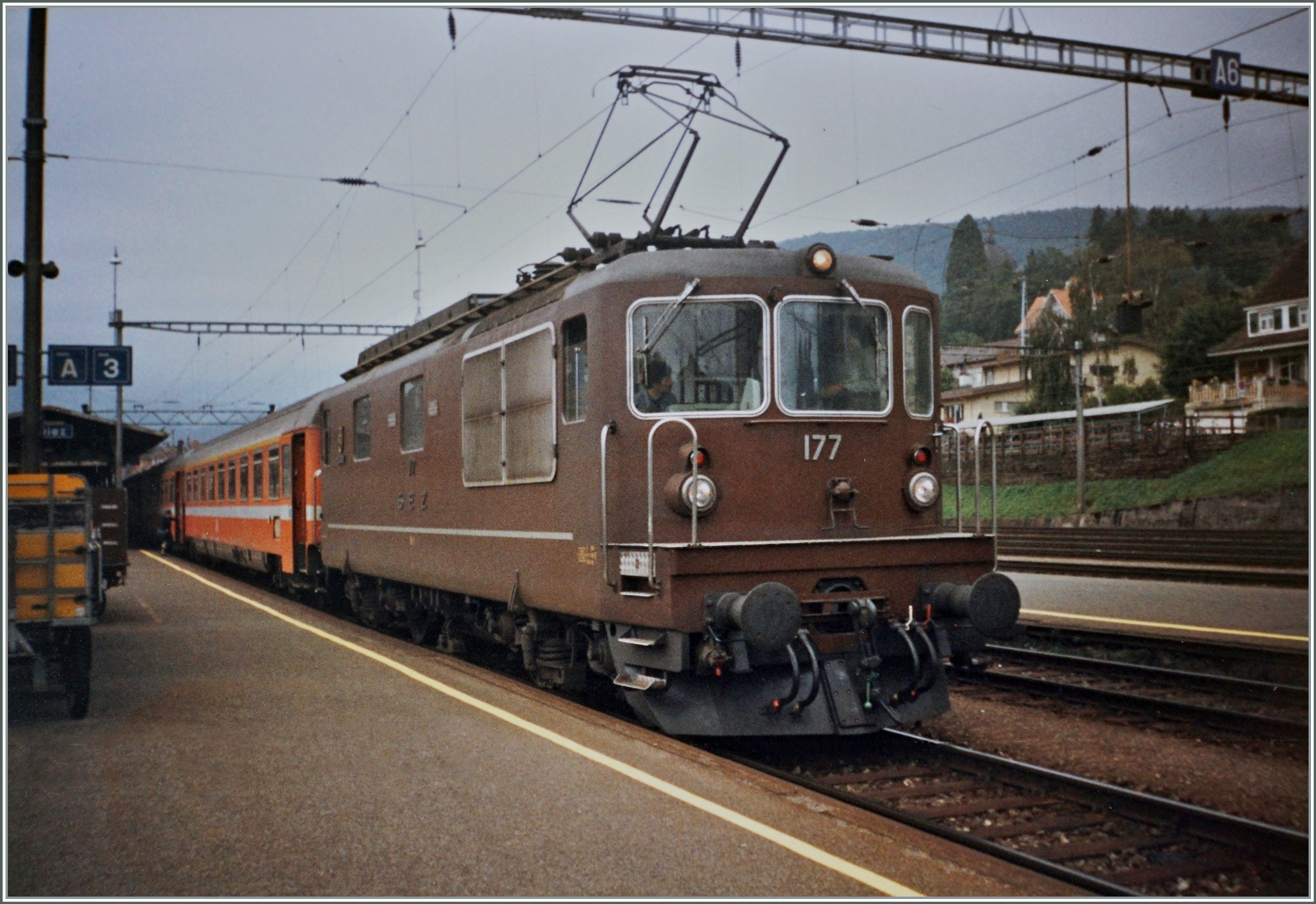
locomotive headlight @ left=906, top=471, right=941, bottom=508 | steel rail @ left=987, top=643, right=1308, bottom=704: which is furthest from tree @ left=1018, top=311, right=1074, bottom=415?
locomotive headlight @ left=906, top=471, right=941, bottom=508

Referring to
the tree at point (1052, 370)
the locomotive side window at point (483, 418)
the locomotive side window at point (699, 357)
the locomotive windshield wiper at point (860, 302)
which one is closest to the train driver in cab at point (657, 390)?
the locomotive side window at point (699, 357)

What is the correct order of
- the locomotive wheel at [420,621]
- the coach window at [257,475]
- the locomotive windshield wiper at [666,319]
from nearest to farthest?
1. the locomotive windshield wiper at [666,319]
2. the locomotive wheel at [420,621]
3. the coach window at [257,475]

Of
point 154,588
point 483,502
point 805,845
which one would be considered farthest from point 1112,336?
point 805,845

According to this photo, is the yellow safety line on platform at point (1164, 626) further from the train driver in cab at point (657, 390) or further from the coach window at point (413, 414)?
the coach window at point (413, 414)

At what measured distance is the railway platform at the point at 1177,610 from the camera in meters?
12.7

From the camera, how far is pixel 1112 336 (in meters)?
43.4

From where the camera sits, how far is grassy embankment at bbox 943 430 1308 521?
25422 mm

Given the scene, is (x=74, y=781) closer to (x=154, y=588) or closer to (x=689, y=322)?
(x=689, y=322)

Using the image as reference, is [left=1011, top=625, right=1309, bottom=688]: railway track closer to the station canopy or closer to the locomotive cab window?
the locomotive cab window

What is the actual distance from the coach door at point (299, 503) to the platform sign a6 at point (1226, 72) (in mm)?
13366

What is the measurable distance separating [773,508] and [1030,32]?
11003 millimetres

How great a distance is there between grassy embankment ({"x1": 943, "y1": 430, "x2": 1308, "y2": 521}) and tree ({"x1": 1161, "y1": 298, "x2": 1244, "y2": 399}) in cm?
212

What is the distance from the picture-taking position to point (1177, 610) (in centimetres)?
1506

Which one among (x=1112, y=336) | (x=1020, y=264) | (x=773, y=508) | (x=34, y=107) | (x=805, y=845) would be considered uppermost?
(x=1020, y=264)
